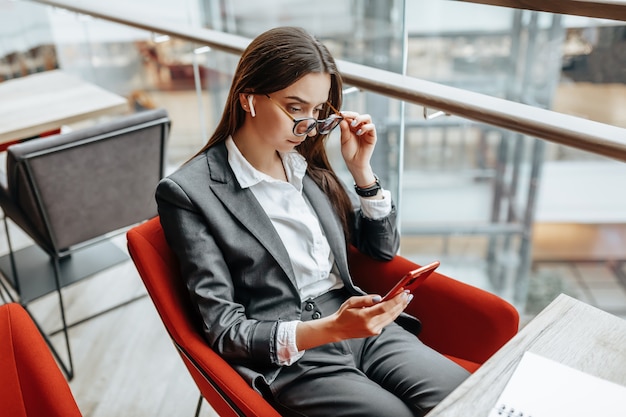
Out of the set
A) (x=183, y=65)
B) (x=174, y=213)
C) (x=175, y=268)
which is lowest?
(x=183, y=65)

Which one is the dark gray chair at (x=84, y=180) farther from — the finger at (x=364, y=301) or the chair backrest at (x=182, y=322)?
the finger at (x=364, y=301)

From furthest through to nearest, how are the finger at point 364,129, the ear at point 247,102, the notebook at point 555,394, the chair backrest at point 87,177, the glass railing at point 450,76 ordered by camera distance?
1. the glass railing at point 450,76
2. the chair backrest at point 87,177
3. the finger at point 364,129
4. the ear at point 247,102
5. the notebook at point 555,394

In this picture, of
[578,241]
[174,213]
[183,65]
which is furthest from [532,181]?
[174,213]

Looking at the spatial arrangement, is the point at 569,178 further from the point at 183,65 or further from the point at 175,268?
the point at 175,268

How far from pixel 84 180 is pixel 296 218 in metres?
0.91

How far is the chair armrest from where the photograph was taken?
138 centimetres

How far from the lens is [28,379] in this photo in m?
1.15

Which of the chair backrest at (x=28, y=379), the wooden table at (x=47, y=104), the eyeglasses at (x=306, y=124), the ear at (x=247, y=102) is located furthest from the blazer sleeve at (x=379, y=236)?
the wooden table at (x=47, y=104)

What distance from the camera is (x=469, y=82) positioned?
35.4 ft

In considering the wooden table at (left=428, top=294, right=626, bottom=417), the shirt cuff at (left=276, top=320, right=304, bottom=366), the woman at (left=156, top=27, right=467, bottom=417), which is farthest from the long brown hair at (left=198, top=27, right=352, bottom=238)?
the wooden table at (left=428, top=294, right=626, bottom=417)

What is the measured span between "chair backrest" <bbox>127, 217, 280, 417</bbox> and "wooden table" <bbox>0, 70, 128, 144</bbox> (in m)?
1.18

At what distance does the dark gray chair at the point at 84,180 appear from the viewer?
A: 1.92m

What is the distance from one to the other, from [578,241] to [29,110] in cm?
1214

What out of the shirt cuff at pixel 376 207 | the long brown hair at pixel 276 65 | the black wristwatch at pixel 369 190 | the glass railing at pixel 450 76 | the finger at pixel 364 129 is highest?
the long brown hair at pixel 276 65
